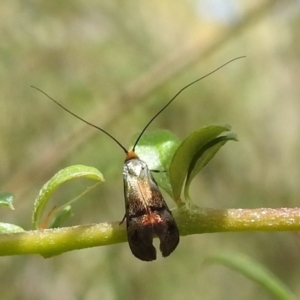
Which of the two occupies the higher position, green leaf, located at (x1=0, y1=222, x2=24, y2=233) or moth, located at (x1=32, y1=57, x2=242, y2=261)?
green leaf, located at (x1=0, y1=222, x2=24, y2=233)

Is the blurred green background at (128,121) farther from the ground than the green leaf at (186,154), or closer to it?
closer to it

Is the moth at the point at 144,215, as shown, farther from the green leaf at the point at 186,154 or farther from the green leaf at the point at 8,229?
the green leaf at the point at 8,229

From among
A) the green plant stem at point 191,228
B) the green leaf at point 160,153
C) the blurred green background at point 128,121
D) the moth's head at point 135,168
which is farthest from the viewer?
the blurred green background at point 128,121

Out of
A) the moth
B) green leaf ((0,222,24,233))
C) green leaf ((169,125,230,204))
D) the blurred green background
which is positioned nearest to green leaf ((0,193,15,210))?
green leaf ((0,222,24,233))

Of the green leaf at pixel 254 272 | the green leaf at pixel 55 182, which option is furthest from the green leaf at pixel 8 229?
the green leaf at pixel 254 272

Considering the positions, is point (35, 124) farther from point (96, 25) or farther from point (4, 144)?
point (96, 25)

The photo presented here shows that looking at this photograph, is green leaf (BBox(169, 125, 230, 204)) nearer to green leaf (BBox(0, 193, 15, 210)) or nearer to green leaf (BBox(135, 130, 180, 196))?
green leaf (BBox(135, 130, 180, 196))

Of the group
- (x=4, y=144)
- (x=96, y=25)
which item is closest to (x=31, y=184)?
(x=4, y=144)
